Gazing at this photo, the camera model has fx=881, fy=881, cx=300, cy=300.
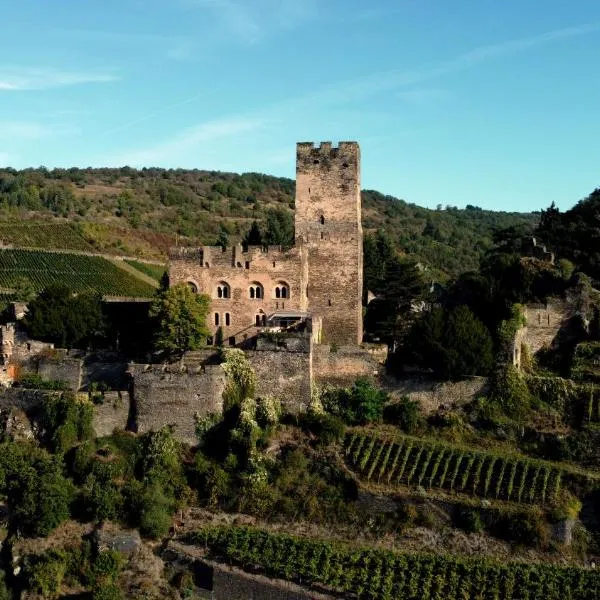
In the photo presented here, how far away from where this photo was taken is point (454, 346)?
30359mm

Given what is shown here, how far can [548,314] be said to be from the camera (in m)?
33.2

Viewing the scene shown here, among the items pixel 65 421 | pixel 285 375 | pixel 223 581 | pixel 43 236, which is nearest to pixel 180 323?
pixel 285 375

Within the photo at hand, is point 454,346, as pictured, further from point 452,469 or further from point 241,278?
point 241,278

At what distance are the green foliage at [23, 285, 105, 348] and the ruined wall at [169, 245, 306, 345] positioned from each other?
3.80 meters

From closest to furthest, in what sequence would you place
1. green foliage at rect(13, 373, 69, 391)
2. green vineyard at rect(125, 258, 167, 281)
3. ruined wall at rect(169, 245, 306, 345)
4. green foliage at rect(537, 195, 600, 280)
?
green foliage at rect(13, 373, 69, 391)
ruined wall at rect(169, 245, 306, 345)
green foliage at rect(537, 195, 600, 280)
green vineyard at rect(125, 258, 167, 281)

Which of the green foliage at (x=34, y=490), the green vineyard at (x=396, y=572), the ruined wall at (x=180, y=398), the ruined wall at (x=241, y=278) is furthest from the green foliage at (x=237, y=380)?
the green foliage at (x=34, y=490)

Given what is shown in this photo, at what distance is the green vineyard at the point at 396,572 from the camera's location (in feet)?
76.9

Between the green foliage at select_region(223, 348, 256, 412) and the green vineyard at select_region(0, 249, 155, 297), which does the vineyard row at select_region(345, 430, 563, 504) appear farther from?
the green vineyard at select_region(0, 249, 155, 297)

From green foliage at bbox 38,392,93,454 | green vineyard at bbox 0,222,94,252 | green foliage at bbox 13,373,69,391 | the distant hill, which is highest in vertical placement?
the distant hill

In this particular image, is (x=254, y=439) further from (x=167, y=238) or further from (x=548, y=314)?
(x=167, y=238)

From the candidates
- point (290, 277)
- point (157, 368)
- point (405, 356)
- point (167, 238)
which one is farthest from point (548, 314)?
point (167, 238)

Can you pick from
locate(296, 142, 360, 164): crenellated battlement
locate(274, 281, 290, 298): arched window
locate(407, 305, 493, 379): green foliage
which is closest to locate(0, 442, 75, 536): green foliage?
locate(274, 281, 290, 298): arched window

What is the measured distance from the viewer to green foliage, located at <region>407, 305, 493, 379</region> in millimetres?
30188

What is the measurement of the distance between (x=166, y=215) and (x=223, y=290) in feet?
211
